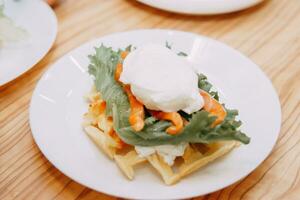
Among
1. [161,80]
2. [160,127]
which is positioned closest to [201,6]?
[161,80]

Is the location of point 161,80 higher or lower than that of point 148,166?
higher

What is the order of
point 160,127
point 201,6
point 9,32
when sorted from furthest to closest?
point 201,6
point 9,32
point 160,127

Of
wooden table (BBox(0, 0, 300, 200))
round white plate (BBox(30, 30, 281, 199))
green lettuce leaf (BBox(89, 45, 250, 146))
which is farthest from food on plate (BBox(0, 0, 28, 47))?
green lettuce leaf (BBox(89, 45, 250, 146))

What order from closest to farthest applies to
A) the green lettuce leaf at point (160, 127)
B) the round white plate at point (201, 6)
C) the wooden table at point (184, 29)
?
the green lettuce leaf at point (160, 127) < the wooden table at point (184, 29) < the round white plate at point (201, 6)

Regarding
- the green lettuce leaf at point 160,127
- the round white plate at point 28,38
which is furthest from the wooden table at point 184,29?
the green lettuce leaf at point 160,127

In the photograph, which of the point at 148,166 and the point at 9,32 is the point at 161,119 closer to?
the point at 148,166

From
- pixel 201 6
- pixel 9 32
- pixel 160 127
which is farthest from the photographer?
pixel 201 6

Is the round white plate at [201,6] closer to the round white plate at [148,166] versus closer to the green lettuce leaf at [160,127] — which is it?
the round white plate at [148,166]
